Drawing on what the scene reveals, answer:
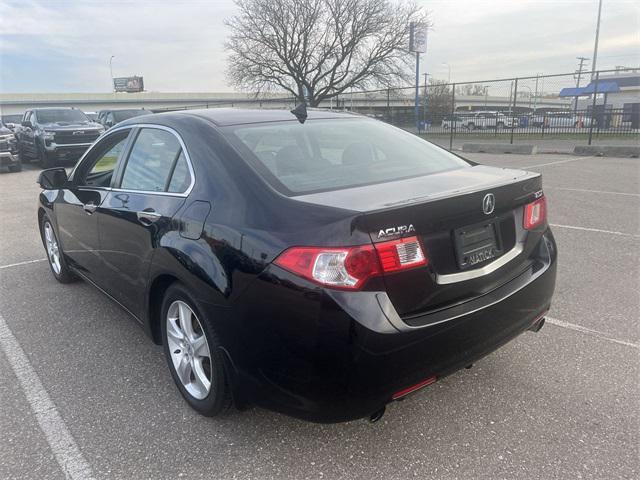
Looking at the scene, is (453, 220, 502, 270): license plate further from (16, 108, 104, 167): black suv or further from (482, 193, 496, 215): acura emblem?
(16, 108, 104, 167): black suv

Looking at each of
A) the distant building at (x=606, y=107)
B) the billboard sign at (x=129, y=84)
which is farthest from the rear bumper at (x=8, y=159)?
the billboard sign at (x=129, y=84)

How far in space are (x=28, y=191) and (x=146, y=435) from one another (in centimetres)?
1076

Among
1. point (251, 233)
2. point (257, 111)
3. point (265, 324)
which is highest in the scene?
point (257, 111)

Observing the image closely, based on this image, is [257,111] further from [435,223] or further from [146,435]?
[146,435]

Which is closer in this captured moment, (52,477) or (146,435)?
(52,477)

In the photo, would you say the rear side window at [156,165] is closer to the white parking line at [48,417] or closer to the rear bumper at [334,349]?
the rear bumper at [334,349]

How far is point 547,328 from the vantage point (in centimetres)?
365

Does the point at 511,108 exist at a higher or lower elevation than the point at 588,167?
higher

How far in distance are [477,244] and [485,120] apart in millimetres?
20384

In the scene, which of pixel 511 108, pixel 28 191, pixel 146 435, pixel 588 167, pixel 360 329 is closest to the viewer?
pixel 360 329

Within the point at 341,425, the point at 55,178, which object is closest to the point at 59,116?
the point at 55,178

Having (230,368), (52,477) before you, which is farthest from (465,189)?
(52,477)

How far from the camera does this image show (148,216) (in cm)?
296

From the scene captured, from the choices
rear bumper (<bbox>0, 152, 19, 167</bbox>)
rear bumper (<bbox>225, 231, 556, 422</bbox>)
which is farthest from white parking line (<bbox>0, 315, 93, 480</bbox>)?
rear bumper (<bbox>0, 152, 19, 167</bbox>)
